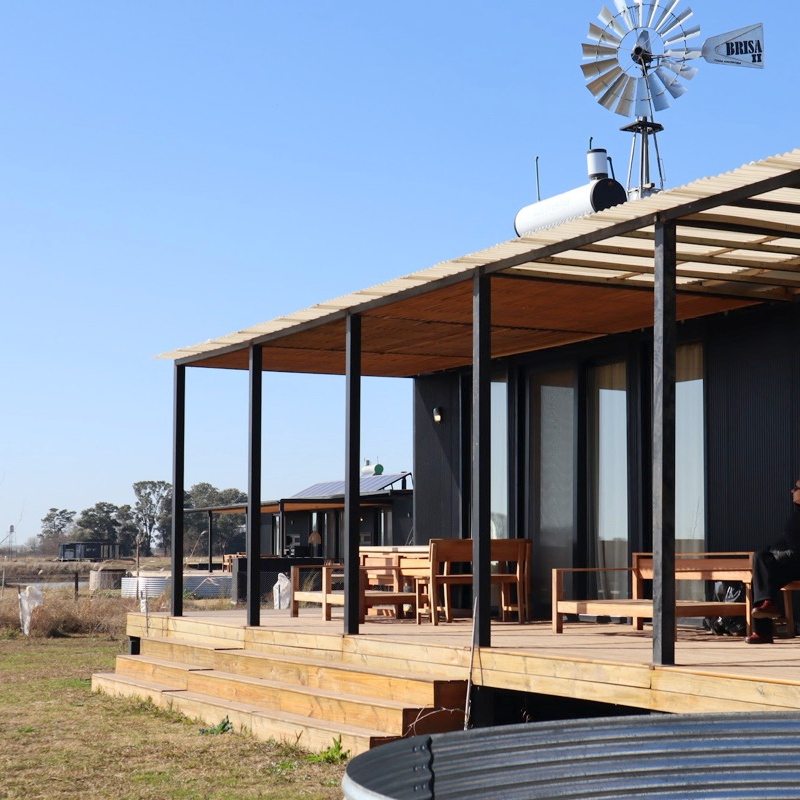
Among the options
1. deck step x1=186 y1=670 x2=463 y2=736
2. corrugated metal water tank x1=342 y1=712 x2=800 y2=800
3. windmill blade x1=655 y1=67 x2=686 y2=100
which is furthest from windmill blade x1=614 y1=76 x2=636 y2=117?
corrugated metal water tank x1=342 y1=712 x2=800 y2=800

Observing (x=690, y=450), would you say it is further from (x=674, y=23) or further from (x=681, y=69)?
(x=674, y=23)

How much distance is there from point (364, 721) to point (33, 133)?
16524 mm

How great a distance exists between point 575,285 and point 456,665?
258 centimetres

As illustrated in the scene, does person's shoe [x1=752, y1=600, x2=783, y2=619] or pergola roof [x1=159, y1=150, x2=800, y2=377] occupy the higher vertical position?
pergola roof [x1=159, y1=150, x2=800, y2=377]

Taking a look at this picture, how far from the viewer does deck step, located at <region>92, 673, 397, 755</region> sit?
7.50 meters

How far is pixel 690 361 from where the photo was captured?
31.9ft

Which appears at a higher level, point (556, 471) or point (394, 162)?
point (394, 162)

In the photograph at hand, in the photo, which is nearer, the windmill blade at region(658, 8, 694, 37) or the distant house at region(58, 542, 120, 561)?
the windmill blade at region(658, 8, 694, 37)

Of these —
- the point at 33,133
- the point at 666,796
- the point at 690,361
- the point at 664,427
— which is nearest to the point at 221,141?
the point at 33,133

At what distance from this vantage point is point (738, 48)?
37.9 feet

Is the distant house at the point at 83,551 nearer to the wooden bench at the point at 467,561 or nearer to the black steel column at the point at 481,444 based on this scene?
the wooden bench at the point at 467,561

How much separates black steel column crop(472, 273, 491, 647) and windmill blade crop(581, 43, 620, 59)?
17.9 feet

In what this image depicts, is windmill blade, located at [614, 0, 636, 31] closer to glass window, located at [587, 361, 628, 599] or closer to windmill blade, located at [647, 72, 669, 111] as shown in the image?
windmill blade, located at [647, 72, 669, 111]

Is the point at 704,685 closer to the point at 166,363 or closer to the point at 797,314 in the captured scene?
the point at 797,314
